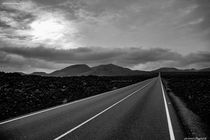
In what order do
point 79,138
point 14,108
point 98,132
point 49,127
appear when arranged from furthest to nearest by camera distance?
point 14,108 < point 49,127 < point 98,132 < point 79,138

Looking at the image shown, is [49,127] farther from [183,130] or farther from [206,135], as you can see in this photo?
[206,135]

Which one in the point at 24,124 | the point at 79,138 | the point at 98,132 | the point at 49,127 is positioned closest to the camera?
the point at 79,138

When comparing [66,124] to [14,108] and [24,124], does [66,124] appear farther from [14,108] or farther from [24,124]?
[14,108]

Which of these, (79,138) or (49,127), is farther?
(49,127)

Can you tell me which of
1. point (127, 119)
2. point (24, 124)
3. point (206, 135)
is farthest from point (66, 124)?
point (206, 135)

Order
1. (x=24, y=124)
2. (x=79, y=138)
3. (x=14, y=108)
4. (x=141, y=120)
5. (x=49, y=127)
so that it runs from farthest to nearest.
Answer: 1. (x=14, y=108)
2. (x=141, y=120)
3. (x=24, y=124)
4. (x=49, y=127)
5. (x=79, y=138)

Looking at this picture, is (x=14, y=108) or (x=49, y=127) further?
(x=14, y=108)

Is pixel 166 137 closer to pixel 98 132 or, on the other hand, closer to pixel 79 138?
pixel 98 132

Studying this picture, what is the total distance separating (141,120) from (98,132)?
2.63 metres

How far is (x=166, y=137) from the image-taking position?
608 cm

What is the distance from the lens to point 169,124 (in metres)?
7.71

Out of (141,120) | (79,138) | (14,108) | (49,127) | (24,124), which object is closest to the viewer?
(79,138)

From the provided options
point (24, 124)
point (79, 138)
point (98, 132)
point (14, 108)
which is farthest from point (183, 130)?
point (14, 108)

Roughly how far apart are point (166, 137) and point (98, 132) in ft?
7.57
